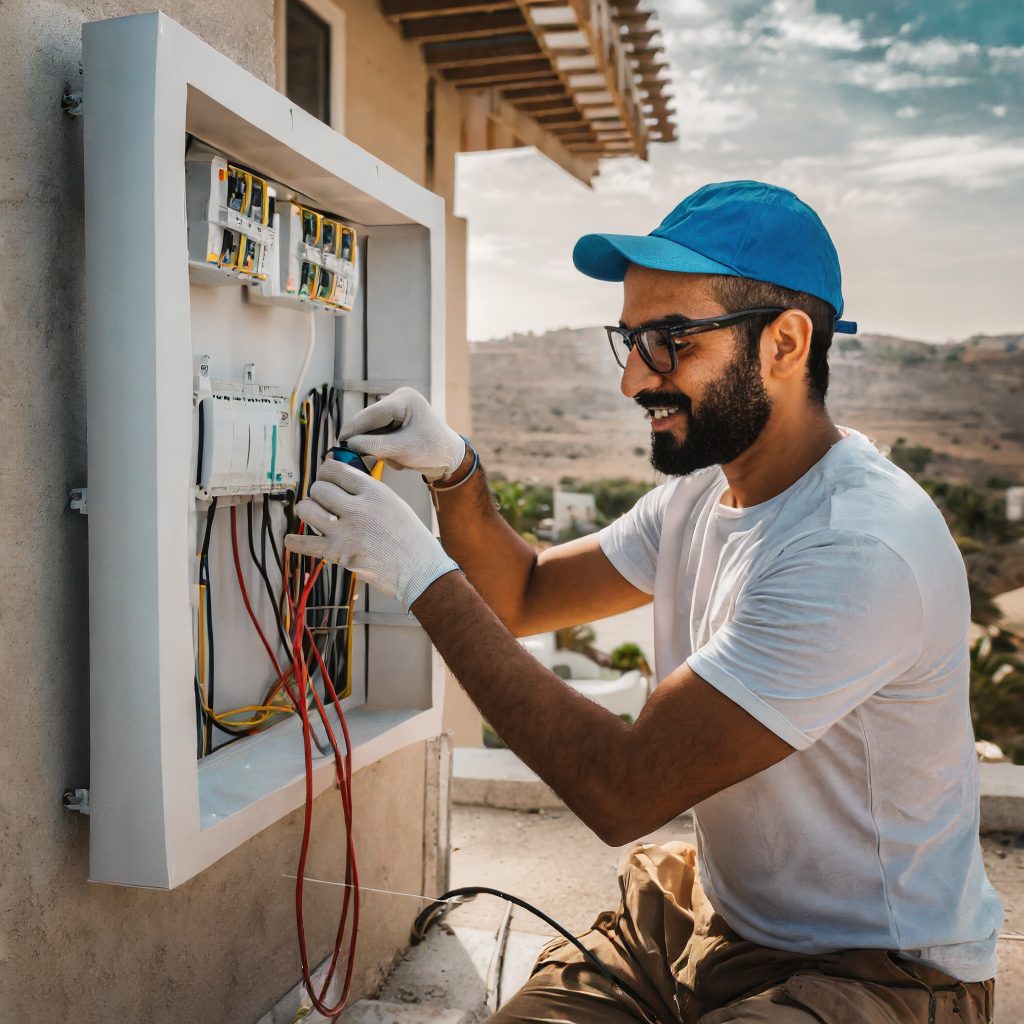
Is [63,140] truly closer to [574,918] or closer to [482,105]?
[574,918]

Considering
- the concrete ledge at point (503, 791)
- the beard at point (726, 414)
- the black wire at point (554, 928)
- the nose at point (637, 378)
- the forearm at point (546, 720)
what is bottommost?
the concrete ledge at point (503, 791)

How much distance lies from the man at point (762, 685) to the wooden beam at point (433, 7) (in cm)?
254

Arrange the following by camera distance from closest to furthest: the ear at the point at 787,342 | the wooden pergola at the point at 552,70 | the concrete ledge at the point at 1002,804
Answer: the ear at the point at 787,342 < the concrete ledge at the point at 1002,804 < the wooden pergola at the point at 552,70

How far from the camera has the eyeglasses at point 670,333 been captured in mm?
1426

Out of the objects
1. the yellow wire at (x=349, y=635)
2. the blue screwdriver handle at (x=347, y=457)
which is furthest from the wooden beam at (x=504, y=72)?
the blue screwdriver handle at (x=347, y=457)

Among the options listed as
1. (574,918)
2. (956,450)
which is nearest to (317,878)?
(574,918)

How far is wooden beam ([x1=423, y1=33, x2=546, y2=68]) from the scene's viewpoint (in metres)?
4.16

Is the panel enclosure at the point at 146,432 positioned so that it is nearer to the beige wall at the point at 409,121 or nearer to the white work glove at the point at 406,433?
the white work glove at the point at 406,433

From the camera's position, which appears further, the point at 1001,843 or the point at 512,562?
the point at 1001,843

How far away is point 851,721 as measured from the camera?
1.35m

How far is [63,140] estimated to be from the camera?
1157 millimetres

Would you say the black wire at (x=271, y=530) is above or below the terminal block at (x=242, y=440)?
below

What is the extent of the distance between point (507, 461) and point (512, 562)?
16.4 metres

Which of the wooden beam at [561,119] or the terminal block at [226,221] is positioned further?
the wooden beam at [561,119]
